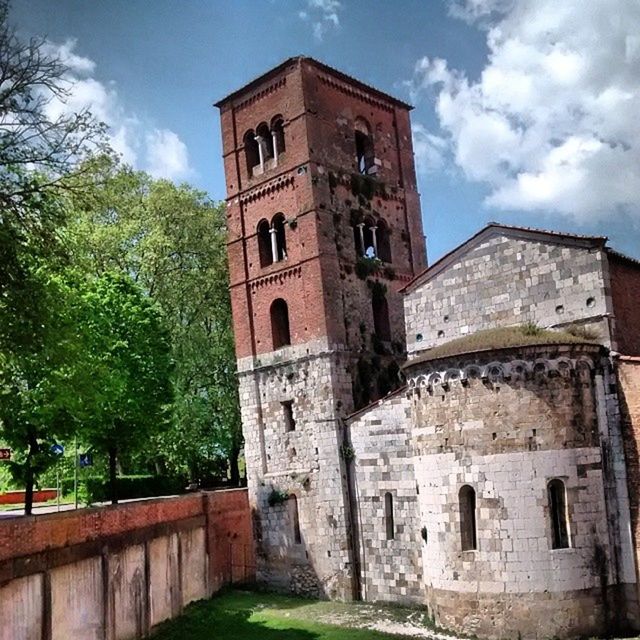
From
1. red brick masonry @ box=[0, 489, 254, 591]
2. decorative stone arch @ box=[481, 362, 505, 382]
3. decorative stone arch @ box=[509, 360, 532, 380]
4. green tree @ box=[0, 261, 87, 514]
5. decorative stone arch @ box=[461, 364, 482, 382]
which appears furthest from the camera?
decorative stone arch @ box=[461, 364, 482, 382]

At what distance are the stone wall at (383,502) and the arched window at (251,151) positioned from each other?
34.6 feet

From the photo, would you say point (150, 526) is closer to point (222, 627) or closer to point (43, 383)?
point (222, 627)

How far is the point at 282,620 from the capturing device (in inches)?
830

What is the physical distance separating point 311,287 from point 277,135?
604 centimetres

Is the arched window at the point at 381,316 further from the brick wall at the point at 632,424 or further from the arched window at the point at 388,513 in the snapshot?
the brick wall at the point at 632,424

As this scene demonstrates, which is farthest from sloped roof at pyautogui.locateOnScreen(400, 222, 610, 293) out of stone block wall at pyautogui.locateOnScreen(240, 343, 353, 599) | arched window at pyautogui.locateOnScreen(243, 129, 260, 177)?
arched window at pyautogui.locateOnScreen(243, 129, 260, 177)

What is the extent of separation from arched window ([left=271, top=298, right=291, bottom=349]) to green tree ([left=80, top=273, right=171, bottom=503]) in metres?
3.96

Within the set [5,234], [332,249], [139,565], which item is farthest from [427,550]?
[5,234]

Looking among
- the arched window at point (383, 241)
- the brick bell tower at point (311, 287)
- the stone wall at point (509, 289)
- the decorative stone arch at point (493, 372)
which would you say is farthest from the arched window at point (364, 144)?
the decorative stone arch at point (493, 372)

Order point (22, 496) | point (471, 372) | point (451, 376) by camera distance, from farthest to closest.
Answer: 1. point (22, 496)
2. point (451, 376)
3. point (471, 372)

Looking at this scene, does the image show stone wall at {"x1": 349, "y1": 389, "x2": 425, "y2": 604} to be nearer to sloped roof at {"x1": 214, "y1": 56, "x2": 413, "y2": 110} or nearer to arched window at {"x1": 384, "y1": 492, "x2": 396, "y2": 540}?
arched window at {"x1": 384, "y1": 492, "x2": 396, "y2": 540}

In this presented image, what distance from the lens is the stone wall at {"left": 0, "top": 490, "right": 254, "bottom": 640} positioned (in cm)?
1502

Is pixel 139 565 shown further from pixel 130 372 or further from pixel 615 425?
pixel 615 425

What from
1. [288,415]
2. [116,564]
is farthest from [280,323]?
[116,564]
